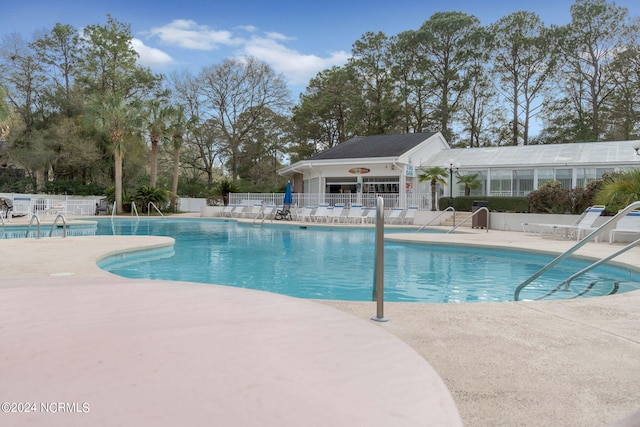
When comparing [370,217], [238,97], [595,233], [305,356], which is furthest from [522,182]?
[238,97]

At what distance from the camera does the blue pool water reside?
5.91 metres

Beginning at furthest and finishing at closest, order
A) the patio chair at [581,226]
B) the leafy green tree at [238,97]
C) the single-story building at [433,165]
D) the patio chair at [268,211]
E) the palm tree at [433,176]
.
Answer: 1. the leafy green tree at [238,97]
2. the patio chair at [268,211]
3. the single-story building at [433,165]
4. the palm tree at [433,176]
5. the patio chair at [581,226]

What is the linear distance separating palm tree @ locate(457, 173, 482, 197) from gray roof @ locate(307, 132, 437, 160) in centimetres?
334

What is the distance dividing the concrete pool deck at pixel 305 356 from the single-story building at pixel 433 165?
16138mm

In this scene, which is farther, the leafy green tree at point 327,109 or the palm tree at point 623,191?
the leafy green tree at point 327,109

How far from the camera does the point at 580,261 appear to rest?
7.95m

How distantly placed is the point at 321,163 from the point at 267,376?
68.2 feet

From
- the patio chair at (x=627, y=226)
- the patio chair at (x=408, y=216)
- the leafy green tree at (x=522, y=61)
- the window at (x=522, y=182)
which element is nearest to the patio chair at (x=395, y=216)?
the patio chair at (x=408, y=216)

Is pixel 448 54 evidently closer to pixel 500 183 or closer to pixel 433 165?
pixel 433 165

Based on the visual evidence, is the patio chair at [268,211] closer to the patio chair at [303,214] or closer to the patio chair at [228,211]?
the patio chair at [303,214]

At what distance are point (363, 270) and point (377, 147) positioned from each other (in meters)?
16.9

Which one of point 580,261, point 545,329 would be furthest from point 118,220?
point 545,329

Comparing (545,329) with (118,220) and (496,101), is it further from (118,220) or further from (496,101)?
(496,101)

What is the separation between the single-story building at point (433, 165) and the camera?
1892cm
